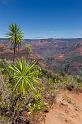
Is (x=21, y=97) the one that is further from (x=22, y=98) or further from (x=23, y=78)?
(x=23, y=78)

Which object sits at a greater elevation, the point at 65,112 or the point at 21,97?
the point at 21,97

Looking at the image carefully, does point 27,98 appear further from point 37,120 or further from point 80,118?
point 80,118

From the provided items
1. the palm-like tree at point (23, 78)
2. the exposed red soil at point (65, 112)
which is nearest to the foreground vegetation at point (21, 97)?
the palm-like tree at point (23, 78)

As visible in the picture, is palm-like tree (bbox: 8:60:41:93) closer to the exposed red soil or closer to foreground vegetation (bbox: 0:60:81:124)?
foreground vegetation (bbox: 0:60:81:124)

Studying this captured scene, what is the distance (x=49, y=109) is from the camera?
20.7m

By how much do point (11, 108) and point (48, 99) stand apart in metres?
4.74

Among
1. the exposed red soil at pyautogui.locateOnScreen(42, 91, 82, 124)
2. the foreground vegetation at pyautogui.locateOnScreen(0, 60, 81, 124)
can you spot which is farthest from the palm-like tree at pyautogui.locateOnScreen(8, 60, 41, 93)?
the exposed red soil at pyautogui.locateOnScreen(42, 91, 82, 124)

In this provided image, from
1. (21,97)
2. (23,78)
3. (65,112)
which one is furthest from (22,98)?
(65,112)

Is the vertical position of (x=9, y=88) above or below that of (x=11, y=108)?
above

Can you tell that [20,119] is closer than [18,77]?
No

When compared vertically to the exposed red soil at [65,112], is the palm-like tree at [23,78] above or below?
above

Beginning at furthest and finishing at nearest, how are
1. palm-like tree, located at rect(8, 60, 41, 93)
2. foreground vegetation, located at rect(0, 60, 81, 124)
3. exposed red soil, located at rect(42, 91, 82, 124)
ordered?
exposed red soil, located at rect(42, 91, 82, 124)
foreground vegetation, located at rect(0, 60, 81, 124)
palm-like tree, located at rect(8, 60, 41, 93)

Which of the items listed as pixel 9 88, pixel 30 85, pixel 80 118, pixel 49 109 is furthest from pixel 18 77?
pixel 80 118

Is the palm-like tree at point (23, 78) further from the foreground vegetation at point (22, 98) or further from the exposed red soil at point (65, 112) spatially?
the exposed red soil at point (65, 112)
